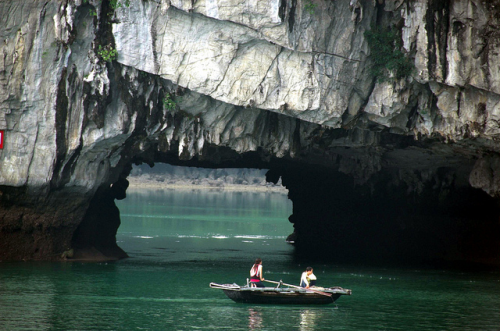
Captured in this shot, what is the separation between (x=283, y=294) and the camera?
767 inches

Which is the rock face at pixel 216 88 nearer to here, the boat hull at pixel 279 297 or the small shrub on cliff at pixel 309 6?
the small shrub on cliff at pixel 309 6

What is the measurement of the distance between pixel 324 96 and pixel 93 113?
888 cm

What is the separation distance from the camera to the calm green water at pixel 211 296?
17.3m

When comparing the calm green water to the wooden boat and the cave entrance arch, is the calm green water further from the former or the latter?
the cave entrance arch

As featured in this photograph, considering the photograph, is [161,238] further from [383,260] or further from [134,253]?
[383,260]

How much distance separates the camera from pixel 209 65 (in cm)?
2416

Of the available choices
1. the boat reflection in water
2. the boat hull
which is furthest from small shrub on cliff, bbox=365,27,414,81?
the boat reflection in water

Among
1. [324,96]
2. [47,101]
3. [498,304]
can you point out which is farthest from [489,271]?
[47,101]

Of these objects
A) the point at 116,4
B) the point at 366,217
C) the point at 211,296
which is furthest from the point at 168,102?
the point at 366,217

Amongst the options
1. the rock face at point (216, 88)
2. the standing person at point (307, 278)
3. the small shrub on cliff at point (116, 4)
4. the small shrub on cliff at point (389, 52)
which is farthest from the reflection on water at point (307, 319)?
the small shrub on cliff at point (116, 4)

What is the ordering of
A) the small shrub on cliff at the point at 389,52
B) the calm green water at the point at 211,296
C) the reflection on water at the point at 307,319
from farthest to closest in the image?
the small shrub on cliff at the point at 389,52
the calm green water at the point at 211,296
the reflection on water at the point at 307,319

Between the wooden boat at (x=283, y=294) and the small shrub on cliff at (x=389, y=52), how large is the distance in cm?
910

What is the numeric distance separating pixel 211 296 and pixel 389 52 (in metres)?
11.1

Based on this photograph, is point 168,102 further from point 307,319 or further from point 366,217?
point 366,217
